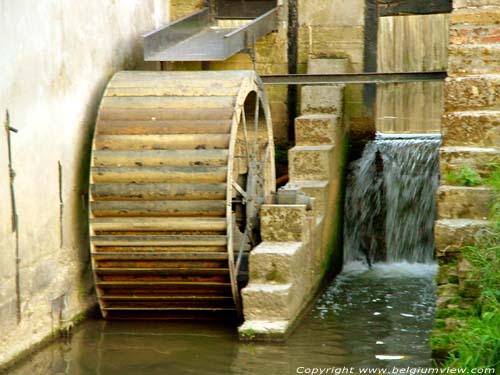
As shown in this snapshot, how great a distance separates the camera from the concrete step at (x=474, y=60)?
393 inches

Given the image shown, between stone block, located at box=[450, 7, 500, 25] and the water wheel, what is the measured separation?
2.61 metres

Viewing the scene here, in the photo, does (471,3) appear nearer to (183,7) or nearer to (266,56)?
(266,56)

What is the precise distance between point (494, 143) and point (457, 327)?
6.51 feet

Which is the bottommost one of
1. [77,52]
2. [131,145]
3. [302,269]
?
[302,269]

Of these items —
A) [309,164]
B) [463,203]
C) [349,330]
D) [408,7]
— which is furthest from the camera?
[408,7]

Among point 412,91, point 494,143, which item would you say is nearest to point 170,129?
point 494,143

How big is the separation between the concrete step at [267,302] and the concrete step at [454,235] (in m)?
1.45

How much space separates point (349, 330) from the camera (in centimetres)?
908

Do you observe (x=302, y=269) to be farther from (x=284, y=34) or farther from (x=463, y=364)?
(x=284, y=34)

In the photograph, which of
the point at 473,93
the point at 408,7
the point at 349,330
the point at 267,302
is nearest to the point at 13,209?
the point at 267,302

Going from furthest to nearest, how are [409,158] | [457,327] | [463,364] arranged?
[409,158]
[457,327]
[463,364]

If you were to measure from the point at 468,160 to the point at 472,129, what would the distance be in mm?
473

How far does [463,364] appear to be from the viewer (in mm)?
6496

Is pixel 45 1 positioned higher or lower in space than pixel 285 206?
higher
